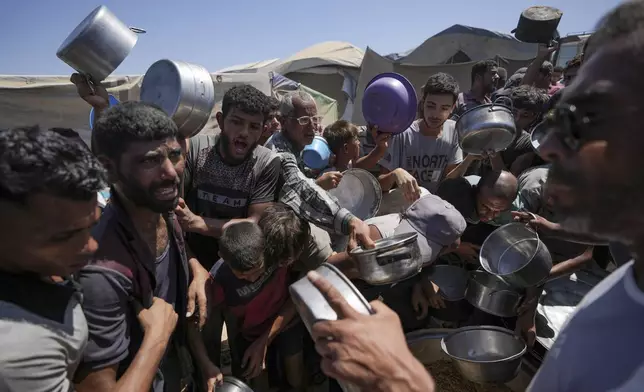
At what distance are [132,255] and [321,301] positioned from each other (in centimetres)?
93

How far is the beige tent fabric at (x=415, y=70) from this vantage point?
1089 cm

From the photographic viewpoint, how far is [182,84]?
8.39 feet

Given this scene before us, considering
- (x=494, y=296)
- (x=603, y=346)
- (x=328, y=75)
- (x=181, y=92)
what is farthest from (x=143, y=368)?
(x=328, y=75)

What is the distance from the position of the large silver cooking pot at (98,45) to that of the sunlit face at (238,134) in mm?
886

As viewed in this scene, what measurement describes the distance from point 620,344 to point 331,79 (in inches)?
504

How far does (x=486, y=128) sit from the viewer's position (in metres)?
3.10

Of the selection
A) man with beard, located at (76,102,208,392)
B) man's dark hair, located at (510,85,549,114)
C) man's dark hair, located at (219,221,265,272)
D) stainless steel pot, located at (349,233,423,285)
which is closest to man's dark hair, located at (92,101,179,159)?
man with beard, located at (76,102,208,392)

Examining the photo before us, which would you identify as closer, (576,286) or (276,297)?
(276,297)

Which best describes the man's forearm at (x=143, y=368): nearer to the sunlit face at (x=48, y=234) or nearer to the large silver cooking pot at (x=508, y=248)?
the sunlit face at (x=48, y=234)

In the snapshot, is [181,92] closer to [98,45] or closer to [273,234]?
[98,45]

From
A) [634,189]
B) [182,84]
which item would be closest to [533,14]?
[182,84]

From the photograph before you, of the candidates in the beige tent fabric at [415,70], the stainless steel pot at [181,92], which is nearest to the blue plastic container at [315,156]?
the stainless steel pot at [181,92]

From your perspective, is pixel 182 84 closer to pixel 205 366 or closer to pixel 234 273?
pixel 234 273

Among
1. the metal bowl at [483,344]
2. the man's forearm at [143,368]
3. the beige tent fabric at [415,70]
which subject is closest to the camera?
the man's forearm at [143,368]
